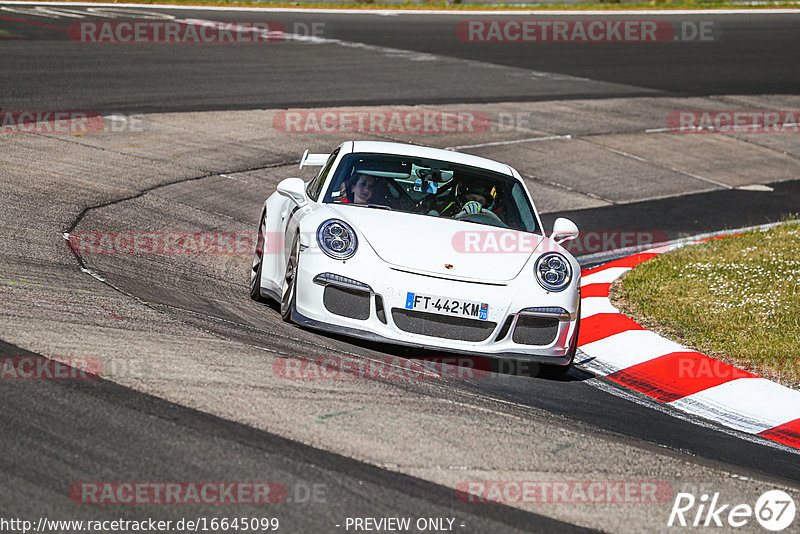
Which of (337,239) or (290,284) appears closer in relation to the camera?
(337,239)

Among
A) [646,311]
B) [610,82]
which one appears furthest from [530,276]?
[610,82]

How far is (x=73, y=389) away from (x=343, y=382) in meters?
1.44

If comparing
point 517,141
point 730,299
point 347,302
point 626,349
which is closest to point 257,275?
point 347,302

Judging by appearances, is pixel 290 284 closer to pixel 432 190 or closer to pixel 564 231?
pixel 432 190

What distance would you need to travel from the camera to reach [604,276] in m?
10.1

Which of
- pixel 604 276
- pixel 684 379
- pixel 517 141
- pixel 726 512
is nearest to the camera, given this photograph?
pixel 726 512

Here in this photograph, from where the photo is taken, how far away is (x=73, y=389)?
4898 millimetres

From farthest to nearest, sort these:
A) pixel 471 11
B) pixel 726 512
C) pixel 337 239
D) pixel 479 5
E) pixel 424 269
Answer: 1. pixel 479 5
2. pixel 471 11
3. pixel 337 239
4. pixel 424 269
5. pixel 726 512

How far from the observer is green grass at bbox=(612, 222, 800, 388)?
25.7ft

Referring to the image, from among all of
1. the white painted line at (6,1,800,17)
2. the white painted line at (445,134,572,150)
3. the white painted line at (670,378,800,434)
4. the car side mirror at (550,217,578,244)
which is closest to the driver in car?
the car side mirror at (550,217,578,244)

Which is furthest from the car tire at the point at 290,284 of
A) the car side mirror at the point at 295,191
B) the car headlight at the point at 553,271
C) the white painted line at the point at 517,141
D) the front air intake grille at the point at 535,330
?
the white painted line at the point at 517,141

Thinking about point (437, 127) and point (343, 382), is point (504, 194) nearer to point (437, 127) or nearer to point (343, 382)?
point (343, 382)

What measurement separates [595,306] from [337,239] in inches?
123

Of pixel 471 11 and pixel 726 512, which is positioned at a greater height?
pixel 471 11
